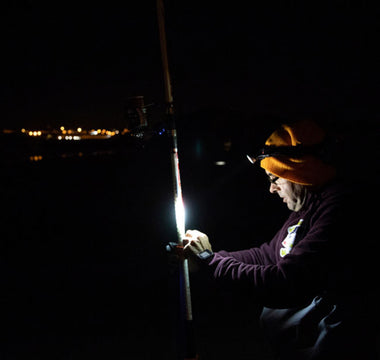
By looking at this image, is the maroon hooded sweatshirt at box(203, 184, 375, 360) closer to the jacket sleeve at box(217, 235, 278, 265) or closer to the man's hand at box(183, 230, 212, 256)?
the man's hand at box(183, 230, 212, 256)

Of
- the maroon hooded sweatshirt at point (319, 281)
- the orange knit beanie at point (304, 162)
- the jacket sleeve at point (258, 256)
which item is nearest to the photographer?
the maroon hooded sweatshirt at point (319, 281)

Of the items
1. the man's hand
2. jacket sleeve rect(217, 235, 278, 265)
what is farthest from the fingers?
jacket sleeve rect(217, 235, 278, 265)

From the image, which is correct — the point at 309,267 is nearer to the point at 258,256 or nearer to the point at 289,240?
the point at 289,240

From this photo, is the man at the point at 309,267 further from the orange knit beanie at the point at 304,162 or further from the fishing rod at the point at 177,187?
the fishing rod at the point at 177,187

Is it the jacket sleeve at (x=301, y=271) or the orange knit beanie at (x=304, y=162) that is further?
the orange knit beanie at (x=304, y=162)

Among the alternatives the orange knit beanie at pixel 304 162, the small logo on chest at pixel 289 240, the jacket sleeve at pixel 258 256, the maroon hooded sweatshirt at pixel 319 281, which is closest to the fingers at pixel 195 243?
the maroon hooded sweatshirt at pixel 319 281

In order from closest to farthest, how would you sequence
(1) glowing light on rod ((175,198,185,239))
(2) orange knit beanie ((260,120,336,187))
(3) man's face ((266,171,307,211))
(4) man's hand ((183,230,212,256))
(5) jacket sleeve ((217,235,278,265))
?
(2) orange knit beanie ((260,120,336,187)), (3) man's face ((266,171,307,211)), (4) man's hand ((183,230,212,256)), (1) glowing light on rod ((175,198,185,239)), (5) jacket sleeve ((217,235,278,265))

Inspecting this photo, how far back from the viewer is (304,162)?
1893 millimetres

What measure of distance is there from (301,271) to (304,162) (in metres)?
0.70

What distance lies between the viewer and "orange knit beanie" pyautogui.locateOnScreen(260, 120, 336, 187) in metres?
1.89

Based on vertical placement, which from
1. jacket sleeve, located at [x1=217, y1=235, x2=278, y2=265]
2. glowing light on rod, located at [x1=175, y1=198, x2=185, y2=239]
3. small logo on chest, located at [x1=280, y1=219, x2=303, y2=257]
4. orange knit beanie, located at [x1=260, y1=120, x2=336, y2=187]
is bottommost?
jacket sleeve, located at [x1=217, y1=235, x2=278, y2=265]

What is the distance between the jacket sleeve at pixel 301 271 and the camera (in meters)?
1.66

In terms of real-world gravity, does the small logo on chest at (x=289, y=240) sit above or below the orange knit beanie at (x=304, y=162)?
below

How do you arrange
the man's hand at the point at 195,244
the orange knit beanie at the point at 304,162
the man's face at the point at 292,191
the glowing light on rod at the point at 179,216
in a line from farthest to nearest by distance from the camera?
1. the glowing light on rod at the point at 179,216
2. the man's hand at the point at 195,244
3. the man's face at the point at 292,191
4. the orange knit beanie at the point at 304,162
